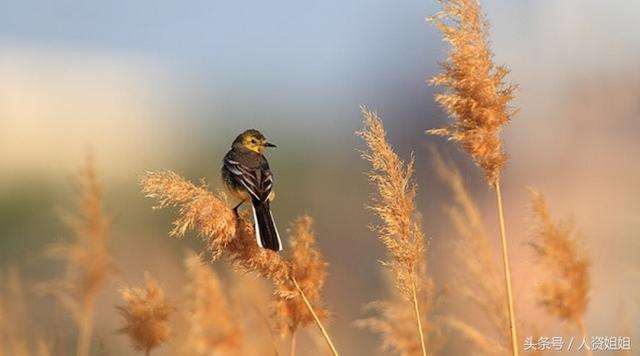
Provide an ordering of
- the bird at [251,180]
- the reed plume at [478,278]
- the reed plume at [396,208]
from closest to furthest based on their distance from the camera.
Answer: the reed plume at [396,208], the reed plume at [478,278], the bird at [251,180]

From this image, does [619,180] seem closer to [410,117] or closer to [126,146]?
[410,117]

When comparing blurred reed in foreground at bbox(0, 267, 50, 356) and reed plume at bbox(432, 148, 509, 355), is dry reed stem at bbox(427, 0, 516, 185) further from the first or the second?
blurred reed in foreground at bbox(0, 267, 50, 356)

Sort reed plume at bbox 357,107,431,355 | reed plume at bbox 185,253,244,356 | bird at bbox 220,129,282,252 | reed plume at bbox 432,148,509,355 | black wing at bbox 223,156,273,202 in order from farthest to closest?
black wing at bbox 223,156,273,202 < bird at bbox 220,129,282,252 < reed plume at bbox 432,148,509,355 < reed plume at bbox 185,253,244,356 < reed plume at bbox 357,107,431,355

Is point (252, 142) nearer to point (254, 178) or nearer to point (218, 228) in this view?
point (254, 178)

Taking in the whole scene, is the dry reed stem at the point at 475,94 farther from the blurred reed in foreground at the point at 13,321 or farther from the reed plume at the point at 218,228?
the blurred reed in foreground at the point at 13,321

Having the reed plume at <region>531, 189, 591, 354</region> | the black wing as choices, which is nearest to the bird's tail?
the black wing

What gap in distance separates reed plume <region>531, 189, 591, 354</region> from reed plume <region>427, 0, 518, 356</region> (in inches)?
9.4

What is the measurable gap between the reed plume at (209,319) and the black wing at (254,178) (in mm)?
826

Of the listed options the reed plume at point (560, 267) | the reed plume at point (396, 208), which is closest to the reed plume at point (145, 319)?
the reed plume at point (396, 208)

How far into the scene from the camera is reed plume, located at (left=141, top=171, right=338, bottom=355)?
15.1 ft

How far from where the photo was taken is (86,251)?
5.38m

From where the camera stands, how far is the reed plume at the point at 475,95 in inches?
188

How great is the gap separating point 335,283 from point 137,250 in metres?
3.56

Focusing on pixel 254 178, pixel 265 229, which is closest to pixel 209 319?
pixel 265 229
